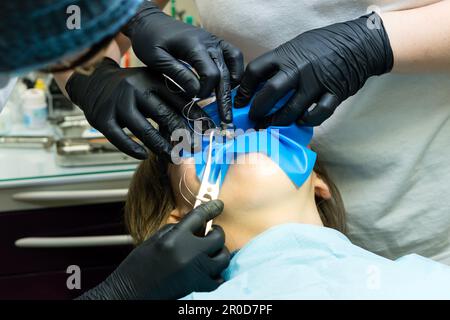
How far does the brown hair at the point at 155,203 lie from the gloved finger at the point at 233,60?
1.03ft

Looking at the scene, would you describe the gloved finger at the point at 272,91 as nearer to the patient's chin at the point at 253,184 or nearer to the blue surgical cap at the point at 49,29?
the patient's chin at the point at 253,184

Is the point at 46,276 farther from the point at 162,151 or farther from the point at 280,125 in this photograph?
the point at 280,125

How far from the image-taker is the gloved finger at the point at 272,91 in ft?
3.63

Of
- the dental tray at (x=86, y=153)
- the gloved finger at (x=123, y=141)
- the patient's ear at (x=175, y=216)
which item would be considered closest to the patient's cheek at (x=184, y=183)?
the patient's ear at (x=175, y=216)

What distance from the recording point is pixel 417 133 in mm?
1250

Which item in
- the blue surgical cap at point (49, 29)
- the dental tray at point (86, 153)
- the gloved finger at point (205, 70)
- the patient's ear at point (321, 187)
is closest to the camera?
the blue surgical cap at point (49, 29)

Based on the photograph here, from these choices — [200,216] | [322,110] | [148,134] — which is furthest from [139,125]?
[322,110]

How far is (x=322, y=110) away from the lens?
1.14 meters

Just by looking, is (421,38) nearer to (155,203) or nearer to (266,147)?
(266,147)

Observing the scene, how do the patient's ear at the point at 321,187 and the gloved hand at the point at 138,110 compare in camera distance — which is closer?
the gloved hand at the point at 138,110

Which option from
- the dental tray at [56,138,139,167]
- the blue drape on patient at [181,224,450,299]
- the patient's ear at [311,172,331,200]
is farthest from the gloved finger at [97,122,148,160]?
the dental tray at [56,138,139,167]

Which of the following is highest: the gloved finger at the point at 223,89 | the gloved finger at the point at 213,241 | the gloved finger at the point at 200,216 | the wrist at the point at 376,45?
the wrist at the point at 376,45

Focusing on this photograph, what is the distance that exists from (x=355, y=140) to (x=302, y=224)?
0.26 metres

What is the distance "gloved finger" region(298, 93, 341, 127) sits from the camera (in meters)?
1.14
